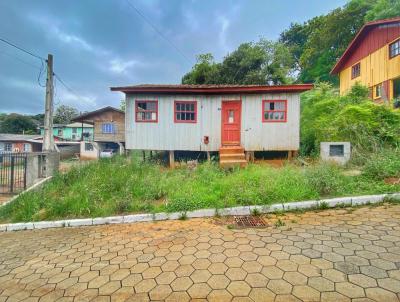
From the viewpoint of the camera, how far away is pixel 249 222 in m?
4.14

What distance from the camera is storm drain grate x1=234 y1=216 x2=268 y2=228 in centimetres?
396

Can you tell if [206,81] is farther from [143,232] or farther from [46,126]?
[143,232]

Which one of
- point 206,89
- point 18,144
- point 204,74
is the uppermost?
point 204,74

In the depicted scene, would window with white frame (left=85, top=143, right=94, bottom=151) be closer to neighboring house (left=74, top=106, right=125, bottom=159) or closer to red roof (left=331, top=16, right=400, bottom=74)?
neighboring house (left=74, top=106, right=125, bottom=159)

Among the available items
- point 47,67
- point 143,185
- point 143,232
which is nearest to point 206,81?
point 47,67

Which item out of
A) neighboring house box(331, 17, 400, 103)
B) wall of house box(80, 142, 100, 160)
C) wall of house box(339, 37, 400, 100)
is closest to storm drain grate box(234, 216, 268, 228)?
neighboring house box(331, 17, 400, 103)

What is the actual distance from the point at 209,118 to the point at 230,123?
3.14 feet

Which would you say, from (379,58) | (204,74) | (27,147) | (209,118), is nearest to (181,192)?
(209,118)

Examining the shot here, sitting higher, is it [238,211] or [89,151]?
[89,151]

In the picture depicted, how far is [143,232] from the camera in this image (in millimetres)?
3998

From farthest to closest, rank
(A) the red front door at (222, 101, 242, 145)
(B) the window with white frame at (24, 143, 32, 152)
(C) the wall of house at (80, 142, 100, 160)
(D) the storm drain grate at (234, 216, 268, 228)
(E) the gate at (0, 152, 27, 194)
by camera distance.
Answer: (B) the window with white frame at (24, 143, 32, 152)
(C) the wall of house at (80, 142, 100, 160)
(A) the red front door at (222, 101, 242, 145)
(E) the gate at (0, 152, 27, 194)
(D) the storm drain grate at (234, 216, 268, 228)

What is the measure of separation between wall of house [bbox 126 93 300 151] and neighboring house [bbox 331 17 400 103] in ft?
22.1

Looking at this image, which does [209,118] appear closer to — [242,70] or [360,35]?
[242,70]

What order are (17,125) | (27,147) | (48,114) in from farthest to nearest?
(17,125) → (27,147) → (48,114)
